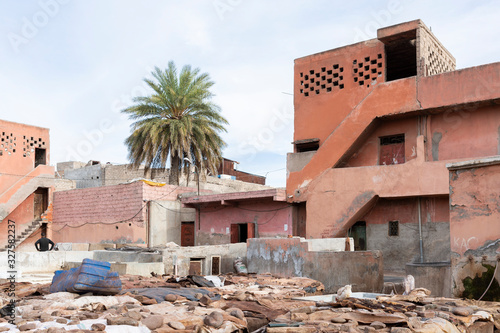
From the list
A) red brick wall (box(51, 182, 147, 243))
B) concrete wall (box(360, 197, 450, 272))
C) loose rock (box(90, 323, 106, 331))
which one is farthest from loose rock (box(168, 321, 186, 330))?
red brick wall (box(51, 182, 147, 243))

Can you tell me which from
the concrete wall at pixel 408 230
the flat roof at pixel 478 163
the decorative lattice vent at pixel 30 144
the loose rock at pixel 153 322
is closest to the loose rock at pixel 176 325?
the loose rock at pixel 153 322

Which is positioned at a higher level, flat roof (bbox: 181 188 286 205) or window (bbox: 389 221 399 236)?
flat roof (bbox: 181 188 286 205)

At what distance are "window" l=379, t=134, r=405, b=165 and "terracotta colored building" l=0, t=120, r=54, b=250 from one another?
1980cm

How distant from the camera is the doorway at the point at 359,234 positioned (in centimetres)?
2147

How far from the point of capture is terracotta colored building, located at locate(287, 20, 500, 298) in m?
19.1

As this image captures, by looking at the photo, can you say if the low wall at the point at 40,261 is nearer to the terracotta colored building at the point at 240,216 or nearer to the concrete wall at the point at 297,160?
the terracotta colored building at the point at 240,216

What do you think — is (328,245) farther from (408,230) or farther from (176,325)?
(176,325)

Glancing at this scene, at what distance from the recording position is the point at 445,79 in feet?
62.8

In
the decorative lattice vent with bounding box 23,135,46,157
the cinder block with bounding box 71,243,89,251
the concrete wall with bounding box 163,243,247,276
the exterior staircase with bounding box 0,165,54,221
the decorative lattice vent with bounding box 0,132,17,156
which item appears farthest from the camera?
the decorative lattice vent with bounding box 23,135,46,157

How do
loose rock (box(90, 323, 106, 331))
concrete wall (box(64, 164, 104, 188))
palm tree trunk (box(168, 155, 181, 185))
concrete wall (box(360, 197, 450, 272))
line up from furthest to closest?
concrete wall (box(64, 164, 104, 188)) < palm tree trunk (box(168, 155, 181, 185)) < concrete wall (box(360, 197, 450, 272)) < loose rock (box(90, 323, 106, 331))

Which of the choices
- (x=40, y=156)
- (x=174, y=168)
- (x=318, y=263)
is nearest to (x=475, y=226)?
(x=318, y=263)

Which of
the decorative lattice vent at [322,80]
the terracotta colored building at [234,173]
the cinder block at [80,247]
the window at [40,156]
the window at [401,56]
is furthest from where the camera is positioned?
the terracotta colored building at [234,173]

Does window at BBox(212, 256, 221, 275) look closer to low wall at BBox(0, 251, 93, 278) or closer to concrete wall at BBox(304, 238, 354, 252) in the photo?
concrete wall at BBox(304, 238, 354, 252)

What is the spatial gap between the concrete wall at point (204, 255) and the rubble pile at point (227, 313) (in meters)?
5.45
